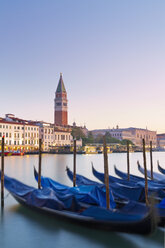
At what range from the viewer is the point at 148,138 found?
96.2 m

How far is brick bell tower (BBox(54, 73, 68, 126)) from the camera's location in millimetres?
71562

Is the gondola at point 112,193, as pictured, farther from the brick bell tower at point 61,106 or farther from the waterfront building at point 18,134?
the brick bell tower at point 61,106

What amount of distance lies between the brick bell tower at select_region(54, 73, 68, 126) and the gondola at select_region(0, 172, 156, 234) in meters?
63.8

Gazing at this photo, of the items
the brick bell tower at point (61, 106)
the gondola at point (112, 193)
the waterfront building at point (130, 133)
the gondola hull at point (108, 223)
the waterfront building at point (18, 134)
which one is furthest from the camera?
the waterfront building at point (130, 133)

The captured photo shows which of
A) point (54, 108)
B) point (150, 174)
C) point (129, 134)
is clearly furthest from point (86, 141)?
point (150, 174)

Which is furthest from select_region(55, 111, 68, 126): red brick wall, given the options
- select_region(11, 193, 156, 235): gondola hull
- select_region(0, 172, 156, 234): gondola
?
select_region(11, 193, 156, 235): gondola hull

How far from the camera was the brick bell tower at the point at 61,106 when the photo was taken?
71562 mm

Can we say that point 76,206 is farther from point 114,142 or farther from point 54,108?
point 54,108

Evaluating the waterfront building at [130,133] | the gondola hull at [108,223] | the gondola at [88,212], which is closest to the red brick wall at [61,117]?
the waterfront building at [130,133]

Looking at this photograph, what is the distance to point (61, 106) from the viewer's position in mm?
73125

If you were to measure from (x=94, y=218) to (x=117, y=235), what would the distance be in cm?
69

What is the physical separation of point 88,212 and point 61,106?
6832cm

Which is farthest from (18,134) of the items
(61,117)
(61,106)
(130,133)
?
(130,133)

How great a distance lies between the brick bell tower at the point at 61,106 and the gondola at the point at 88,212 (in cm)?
6380
